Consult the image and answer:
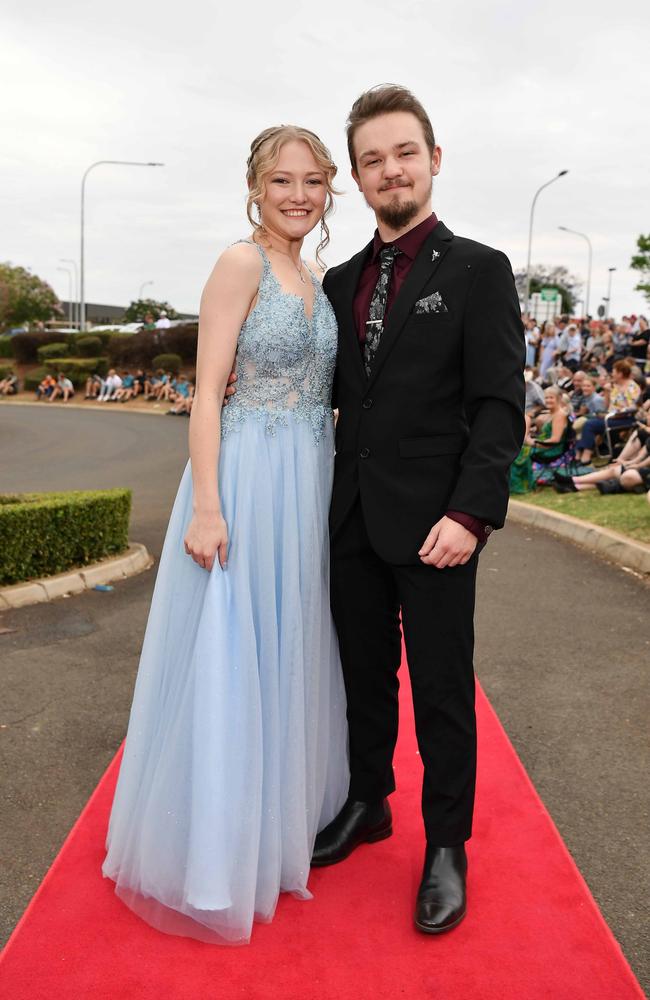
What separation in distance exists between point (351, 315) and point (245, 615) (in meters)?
1.00

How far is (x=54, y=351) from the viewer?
36969mm

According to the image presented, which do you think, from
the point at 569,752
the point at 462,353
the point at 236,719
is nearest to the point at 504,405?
the point at 462,353

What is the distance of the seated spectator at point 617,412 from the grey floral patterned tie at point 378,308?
32.9 ft

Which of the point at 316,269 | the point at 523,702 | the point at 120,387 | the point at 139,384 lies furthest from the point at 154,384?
the point at 316,269

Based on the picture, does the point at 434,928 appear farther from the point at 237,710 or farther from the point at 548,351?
the point at 548,351

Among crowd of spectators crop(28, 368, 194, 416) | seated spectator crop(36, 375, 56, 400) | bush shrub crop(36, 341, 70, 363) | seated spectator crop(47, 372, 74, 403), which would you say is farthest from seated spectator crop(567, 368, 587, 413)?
bush shrub crop(36, 341, 70, 363)

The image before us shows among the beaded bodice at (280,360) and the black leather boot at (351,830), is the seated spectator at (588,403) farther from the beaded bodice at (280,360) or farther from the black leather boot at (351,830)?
the beaded bodice at (280,360)

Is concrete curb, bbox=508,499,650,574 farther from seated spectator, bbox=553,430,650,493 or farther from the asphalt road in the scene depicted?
seated spectator, bbox=553,430,650,493

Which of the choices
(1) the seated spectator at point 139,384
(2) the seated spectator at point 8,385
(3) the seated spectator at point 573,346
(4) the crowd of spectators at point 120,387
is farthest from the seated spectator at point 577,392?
(2) the seated spectator at point 8,385

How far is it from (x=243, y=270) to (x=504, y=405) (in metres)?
0.90

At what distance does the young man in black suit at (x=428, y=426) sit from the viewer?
253 cm

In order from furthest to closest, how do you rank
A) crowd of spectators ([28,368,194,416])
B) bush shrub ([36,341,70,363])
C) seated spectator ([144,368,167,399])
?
bush shrub ([36,341,70,363]) → seated spectator ([144,368,167,399]) → crowd of spectators ([28,368,194,416])

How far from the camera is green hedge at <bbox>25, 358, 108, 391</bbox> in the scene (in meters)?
34.0

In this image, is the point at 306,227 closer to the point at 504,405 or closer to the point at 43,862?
the point at 504,405
